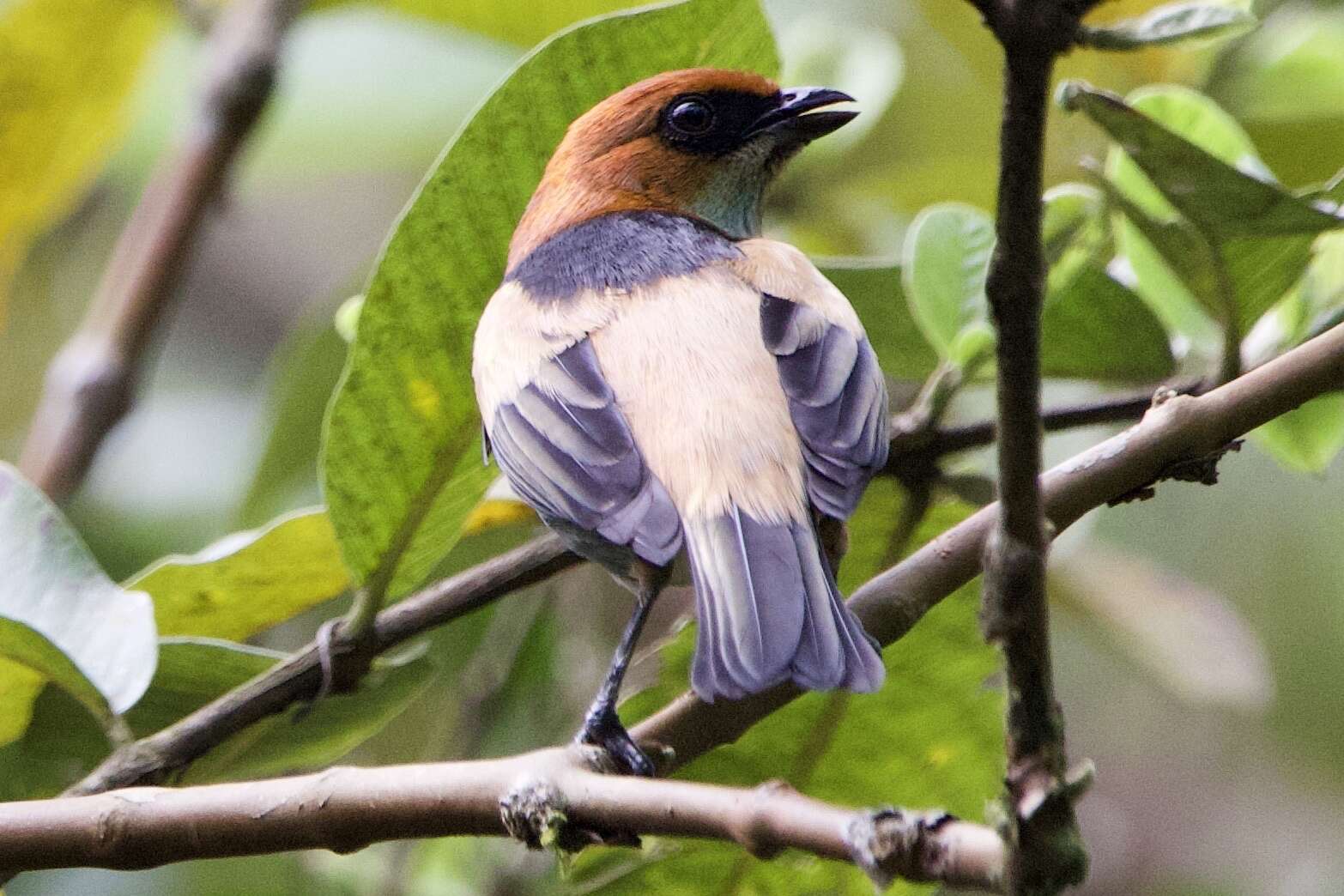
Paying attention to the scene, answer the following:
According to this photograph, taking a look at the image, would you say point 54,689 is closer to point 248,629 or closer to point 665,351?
point 248,629

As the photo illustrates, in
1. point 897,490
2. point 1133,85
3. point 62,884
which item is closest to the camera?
point 897,490

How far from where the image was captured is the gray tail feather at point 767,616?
1.74m

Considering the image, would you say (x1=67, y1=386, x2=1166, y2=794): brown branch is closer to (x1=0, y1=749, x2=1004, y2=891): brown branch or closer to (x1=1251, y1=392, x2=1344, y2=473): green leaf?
(x1=1251, y1=392, x2=1344, y2=473): green leaf

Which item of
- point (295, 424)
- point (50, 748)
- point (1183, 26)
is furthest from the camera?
point (295, 424)

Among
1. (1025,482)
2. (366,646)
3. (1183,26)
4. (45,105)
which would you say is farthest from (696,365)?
(45,105)

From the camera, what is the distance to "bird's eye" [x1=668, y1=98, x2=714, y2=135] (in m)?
2.76

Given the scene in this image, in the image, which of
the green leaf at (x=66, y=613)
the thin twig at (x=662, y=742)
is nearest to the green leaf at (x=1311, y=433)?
the thin twig at (x=662, y=742)

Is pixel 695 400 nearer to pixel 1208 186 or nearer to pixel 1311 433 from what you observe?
pixel 1208 186

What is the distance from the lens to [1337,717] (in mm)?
5012

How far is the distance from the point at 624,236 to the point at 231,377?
3465 millimetres

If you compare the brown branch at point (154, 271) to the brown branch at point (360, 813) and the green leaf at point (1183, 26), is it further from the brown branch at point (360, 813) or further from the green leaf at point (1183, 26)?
the green leaf at point (1183, 26)

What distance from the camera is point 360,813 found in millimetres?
1708

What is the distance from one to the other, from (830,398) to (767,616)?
0.43 metres

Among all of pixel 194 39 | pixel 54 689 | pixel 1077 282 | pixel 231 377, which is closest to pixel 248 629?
pixel 54 689
